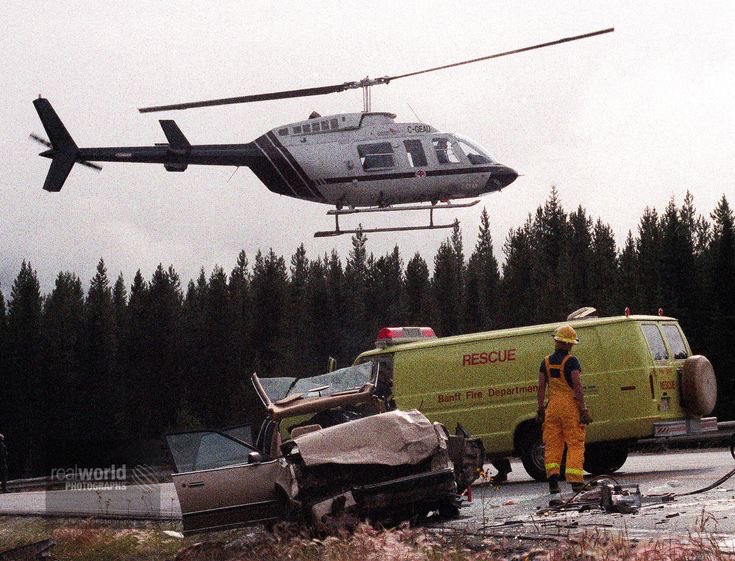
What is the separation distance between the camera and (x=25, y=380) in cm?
11506

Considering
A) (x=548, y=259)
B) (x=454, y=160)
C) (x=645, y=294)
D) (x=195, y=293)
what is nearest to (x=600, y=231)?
(x=548, y=259)

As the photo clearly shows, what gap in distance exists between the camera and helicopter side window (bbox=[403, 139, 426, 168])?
28.0 meters

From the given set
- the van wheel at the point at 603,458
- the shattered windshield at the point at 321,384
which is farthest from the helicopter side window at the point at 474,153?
the shattered windshield at the point at 321,384

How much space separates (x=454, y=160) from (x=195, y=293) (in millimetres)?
111718

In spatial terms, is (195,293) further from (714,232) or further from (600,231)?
(714,232)

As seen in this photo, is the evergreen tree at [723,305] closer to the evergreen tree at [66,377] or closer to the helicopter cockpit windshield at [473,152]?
the helicopter cockpit windshield at [473,152]

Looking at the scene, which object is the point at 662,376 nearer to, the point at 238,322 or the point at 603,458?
the point at 603,458

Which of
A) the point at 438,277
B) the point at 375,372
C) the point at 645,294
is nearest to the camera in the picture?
the point at 375,372

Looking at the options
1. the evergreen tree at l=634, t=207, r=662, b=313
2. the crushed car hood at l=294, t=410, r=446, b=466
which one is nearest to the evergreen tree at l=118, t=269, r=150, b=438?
the evergreen tree at l=634, t=207, r=662, b=313

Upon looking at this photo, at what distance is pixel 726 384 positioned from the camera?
6550cm

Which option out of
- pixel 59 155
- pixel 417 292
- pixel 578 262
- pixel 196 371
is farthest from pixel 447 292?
pixel 59 155

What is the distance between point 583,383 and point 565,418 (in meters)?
2.38

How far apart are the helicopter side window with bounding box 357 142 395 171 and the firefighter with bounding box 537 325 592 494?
52.0 feet

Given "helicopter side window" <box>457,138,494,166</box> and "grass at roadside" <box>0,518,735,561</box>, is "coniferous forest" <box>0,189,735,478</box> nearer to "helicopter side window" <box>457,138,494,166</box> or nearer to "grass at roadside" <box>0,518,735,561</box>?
"helicopter side window" <box>457,138,494,166</box>
